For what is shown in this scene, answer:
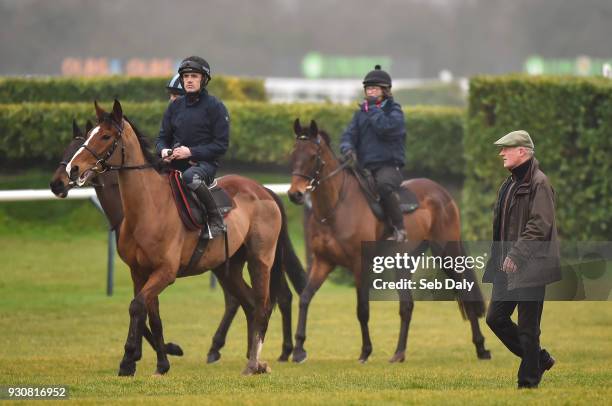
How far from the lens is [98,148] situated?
10.5 meters

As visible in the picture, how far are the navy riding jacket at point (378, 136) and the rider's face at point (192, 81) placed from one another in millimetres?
2953

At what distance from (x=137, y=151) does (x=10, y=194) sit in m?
5.78

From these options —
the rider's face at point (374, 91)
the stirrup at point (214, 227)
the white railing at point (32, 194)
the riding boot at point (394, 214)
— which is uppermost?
the rider's face at point (374, 91)

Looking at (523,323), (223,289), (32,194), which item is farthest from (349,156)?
(523,323)

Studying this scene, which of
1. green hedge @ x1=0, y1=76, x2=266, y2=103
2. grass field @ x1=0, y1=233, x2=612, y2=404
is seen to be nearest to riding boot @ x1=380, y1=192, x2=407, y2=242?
grass field @ x1=0, y1=233, x2=612, y2=404

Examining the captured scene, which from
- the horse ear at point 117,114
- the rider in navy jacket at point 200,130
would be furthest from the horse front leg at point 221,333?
the horse ear at point 117,114

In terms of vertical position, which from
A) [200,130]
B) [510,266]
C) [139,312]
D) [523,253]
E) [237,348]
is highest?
[200,130]

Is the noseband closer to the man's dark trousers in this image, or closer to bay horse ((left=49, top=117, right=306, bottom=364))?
bay horse ((left=49, top=117, right=306, bottom=364))

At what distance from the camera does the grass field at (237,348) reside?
30.6 ft

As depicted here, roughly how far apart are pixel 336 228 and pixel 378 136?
44.1 inches

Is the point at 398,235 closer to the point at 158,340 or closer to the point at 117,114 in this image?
the point at 158,340

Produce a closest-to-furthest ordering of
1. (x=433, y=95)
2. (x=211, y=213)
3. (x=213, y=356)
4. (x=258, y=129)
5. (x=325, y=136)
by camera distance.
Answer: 1. (x=211, y=213)
2. (x=213, y=356)
3. (x=325, y=136)
4. (x=258, y=129)
5. (x=433, y=95)

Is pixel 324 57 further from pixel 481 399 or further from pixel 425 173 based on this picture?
pixel 481 399

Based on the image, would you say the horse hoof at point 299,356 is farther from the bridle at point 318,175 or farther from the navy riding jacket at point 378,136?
the navy riding jacket at point 378,136
